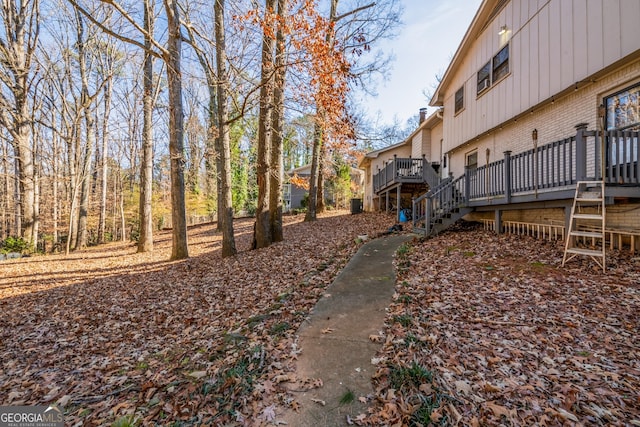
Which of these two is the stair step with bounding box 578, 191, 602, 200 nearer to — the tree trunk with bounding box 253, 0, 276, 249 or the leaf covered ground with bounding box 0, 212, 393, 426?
the leaf covered ground with bounding box 0, 212, 393, 426

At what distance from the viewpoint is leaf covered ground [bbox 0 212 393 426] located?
→ 280 centimetres

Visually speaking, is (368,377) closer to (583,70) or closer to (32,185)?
(583,70)

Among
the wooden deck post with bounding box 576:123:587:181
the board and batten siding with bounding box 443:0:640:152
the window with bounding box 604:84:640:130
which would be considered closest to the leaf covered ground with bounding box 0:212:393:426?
the wooden deck post with bounding box 576:123:587:181

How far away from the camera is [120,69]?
16797mm

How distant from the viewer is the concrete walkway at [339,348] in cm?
262

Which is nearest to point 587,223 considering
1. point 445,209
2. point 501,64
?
point 445,209

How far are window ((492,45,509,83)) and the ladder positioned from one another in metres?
5.43

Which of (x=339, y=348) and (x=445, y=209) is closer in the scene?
(x=339, y=348)

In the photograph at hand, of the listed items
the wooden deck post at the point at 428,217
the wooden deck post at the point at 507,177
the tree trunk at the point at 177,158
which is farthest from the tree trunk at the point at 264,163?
the wooden deck post at the point at 507,177

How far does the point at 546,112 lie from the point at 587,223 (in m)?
3.25

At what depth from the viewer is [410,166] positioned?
15.5 metres

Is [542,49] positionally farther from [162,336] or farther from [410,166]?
[162,336]

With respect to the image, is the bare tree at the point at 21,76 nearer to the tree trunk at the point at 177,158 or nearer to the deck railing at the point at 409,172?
the tree trunk at the point at 177,158

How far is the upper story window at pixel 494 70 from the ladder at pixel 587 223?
17.8 ft
